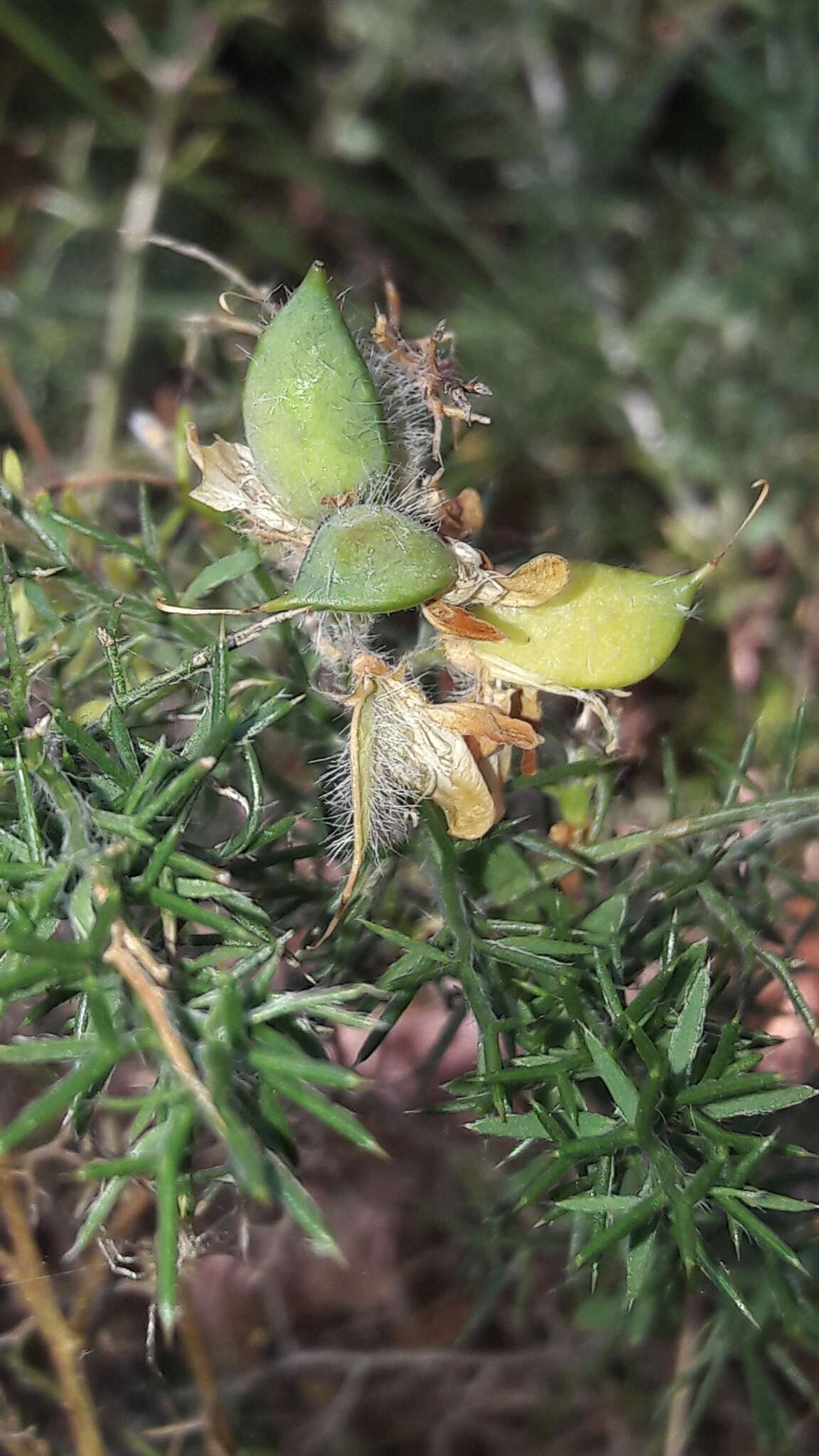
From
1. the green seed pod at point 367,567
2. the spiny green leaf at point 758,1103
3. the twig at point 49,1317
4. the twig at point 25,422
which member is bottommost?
the twig at point 49,1317

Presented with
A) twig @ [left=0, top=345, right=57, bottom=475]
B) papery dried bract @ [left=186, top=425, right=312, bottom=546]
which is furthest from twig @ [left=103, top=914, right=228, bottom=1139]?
twig @ [left=0, top=345, right=57, bottom=475]

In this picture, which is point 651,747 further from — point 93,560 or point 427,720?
point 427,720

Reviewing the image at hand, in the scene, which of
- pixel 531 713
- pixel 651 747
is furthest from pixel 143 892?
pixel 651 747

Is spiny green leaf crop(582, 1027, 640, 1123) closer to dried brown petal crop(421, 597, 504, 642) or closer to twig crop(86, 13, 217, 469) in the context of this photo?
dried brown petal crop(421, 597, 504, 642)

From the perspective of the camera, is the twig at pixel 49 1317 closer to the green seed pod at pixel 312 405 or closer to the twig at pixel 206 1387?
the twig at pixel 206 1387

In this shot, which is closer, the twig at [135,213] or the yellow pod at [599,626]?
the yellow pod at [599,626]

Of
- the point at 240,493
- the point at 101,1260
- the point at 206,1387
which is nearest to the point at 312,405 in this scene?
the point at 240,493


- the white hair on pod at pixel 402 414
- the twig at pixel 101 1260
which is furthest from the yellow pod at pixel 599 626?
the twig at pixel 101 1260
